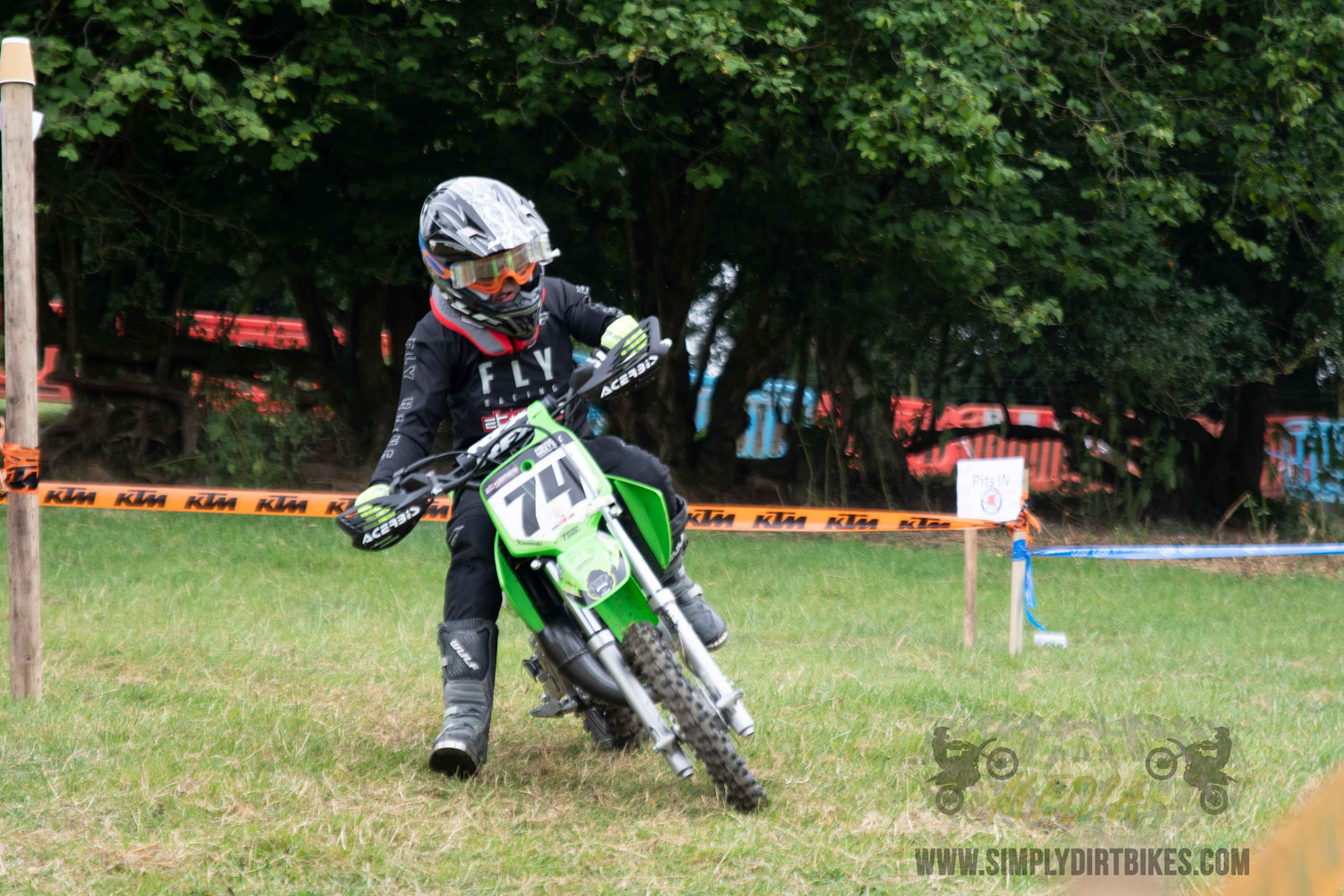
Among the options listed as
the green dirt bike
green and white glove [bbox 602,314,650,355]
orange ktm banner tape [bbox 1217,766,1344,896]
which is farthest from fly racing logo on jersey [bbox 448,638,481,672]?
orange ktm banner tape [bbox 1217,766,1344,896]

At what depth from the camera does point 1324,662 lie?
7.82 metres

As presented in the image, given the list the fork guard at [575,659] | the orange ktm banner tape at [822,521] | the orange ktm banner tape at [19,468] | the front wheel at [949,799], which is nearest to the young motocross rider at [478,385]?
the fork guard at [575,659]

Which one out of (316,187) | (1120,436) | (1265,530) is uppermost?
(316,187)

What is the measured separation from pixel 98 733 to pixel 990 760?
3163mm

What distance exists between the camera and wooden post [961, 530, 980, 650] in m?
7.26

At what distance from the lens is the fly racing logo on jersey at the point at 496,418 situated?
4492mm

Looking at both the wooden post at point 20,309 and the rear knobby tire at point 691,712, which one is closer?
the rear knobby tire at point 691,712

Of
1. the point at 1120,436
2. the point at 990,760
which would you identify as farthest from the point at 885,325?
the point at 990,760

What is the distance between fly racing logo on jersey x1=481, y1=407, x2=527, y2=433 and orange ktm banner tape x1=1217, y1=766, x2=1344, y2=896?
132 inches

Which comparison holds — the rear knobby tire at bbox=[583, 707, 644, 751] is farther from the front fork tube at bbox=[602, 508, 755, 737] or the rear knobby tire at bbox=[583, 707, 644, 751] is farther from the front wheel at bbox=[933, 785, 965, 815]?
the front wheel at bbox=[933, 785, 965, 815]

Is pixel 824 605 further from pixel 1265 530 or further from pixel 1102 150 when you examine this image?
pixel 1265 530

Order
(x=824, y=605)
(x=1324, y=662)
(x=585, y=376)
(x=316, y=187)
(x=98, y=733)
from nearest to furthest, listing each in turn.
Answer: (x=585, y=376) → (x=98, y=733) → (x=1324, y=662) → (x=824, y=605) → (x=316, y=187)

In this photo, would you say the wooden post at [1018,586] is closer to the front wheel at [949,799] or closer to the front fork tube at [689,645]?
the front wheel at [949,799]
